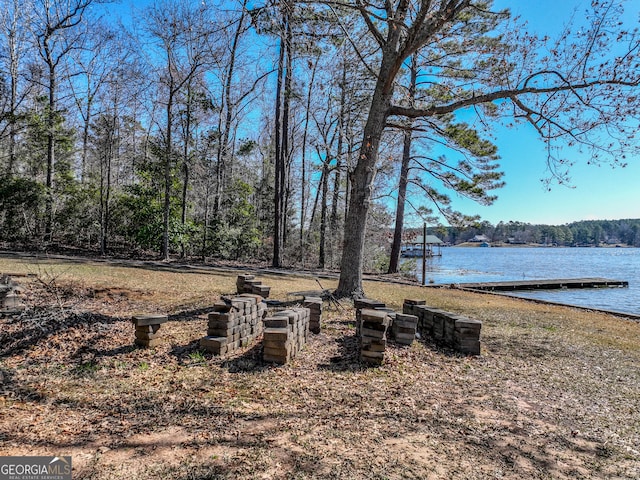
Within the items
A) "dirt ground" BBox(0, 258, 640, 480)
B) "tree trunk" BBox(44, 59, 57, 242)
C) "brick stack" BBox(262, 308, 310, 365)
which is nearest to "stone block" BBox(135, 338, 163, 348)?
"dirt ground" BBox(0, 258, 640, 480)

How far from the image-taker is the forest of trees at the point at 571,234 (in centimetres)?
9075

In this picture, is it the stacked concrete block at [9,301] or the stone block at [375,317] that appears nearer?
the stone block at [375,317]

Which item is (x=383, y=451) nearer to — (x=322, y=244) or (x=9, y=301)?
(x=9, y=301)

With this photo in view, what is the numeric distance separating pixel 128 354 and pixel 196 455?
7.30 ft

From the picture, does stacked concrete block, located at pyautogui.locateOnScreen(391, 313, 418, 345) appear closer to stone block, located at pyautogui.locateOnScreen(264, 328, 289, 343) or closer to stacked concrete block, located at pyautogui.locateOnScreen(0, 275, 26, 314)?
stone block, located at pyautogui.locateOnScreen(264, 328, 289, 343)

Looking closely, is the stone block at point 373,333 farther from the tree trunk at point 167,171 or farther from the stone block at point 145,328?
the tree trunk at point 167,171

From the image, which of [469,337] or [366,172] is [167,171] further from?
[469,337]

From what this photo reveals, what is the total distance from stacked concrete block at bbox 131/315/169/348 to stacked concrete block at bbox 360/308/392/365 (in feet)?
8.16

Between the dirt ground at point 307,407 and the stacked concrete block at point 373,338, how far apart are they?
139 millimetres

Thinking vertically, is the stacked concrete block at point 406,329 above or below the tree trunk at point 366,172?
below

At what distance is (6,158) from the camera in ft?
51.9

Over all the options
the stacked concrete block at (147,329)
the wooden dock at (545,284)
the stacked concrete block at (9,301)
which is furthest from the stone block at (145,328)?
the wooden dock at (545,284)

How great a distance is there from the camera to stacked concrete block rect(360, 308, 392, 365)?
409cm

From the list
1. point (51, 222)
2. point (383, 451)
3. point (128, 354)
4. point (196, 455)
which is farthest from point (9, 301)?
point (51, 222)
